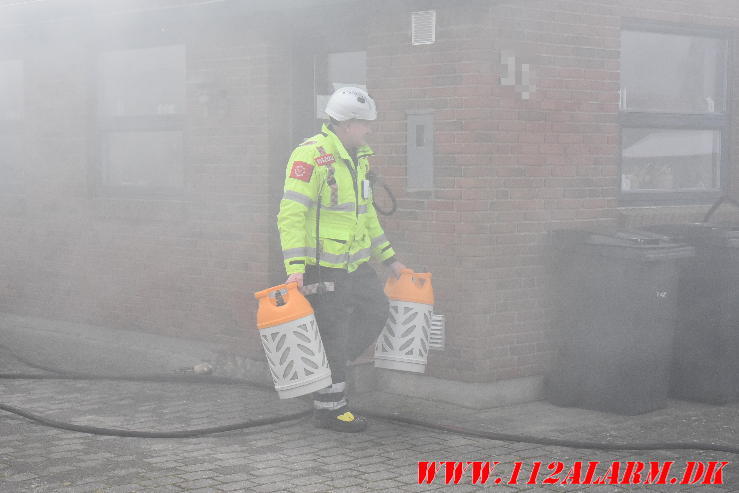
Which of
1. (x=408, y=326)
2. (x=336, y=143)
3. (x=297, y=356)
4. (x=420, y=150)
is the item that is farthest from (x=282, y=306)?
(x=420, y=150)

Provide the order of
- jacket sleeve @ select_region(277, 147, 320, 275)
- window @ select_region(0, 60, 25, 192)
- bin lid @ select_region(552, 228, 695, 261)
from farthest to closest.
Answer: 1. window @ select_region(0, 60, 25, 192)
2. bin lid @ select_region(552, 228, 695, 261)
3. jacket sleeve @ select_region(277, 147, 320, 275)

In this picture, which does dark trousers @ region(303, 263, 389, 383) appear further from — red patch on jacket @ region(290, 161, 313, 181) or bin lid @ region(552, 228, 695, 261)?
bin lid @ region(552, 228, 695, 261)

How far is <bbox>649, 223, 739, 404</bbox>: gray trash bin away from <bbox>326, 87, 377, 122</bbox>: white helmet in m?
2.34


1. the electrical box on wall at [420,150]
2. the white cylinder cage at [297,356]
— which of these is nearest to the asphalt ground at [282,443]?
the white cylinder cage at [297,356]

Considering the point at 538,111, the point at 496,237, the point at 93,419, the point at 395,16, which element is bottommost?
the point at 93,419

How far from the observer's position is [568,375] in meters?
7.75

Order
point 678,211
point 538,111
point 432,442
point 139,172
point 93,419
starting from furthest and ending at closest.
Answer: point 139,172 < point 678,211 < point 538,111 < point 93,419 < point 432,442

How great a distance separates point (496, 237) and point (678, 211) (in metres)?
1.83

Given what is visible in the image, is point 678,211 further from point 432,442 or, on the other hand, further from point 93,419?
point 93,419

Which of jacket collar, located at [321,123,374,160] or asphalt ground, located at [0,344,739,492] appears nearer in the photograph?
asphalt ground, located at [0,344,739,492]

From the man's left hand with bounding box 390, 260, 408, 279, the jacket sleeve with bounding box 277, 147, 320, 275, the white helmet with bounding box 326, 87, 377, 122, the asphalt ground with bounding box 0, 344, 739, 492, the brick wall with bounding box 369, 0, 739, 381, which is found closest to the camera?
the asphalt ground with bounding box 0, 344, 739, 492

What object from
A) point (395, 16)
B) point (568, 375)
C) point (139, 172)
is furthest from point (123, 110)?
point (568, 375)

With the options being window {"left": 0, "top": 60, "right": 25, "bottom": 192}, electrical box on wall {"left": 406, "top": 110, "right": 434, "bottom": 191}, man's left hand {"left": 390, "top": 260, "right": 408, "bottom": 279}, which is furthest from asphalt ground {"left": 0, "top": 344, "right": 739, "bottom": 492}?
window {"left": 0, "top": 60, "right": 25, "bottom": 192}

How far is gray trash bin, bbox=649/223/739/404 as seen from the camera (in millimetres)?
7707
